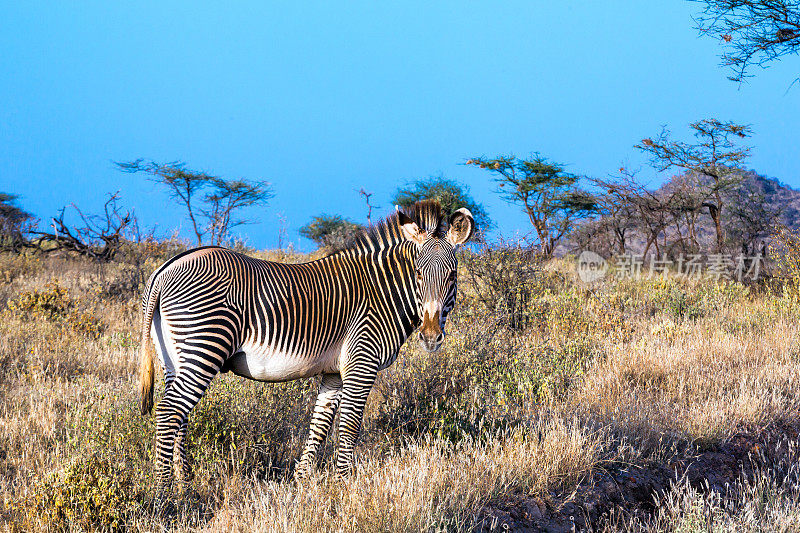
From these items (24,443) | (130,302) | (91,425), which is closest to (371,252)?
(91,425)

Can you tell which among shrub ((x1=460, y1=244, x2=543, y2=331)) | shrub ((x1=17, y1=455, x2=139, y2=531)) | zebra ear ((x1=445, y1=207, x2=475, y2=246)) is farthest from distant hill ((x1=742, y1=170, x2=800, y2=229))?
shrub ((x1=17, y1=455, x2=139, y2=531))

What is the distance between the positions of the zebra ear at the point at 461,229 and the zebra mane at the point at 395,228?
7 centimetres

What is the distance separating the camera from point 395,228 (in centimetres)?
479

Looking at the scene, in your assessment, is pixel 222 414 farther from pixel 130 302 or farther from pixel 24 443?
pixel 130 302

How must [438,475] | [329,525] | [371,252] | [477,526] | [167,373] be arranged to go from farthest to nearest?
[371,252] < [167,373] < [438,475] < [477,526] < [329,525]

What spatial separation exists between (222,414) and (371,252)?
6.05ft

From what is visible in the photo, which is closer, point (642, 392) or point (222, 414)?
point (222, 414)

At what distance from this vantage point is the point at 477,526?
12.2 feet

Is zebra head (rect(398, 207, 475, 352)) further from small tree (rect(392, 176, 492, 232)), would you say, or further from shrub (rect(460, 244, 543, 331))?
small tree (rect(392, 176, 492, 232))

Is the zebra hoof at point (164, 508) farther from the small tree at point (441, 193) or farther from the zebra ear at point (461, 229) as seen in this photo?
the small tree at point (441, 193)

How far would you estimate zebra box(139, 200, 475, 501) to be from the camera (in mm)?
4262

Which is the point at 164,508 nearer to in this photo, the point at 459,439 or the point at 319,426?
the point at 319,426

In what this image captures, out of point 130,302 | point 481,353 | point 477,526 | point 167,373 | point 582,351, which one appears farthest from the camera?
point 130,302

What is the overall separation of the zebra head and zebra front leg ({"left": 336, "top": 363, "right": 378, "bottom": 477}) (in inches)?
19.0
